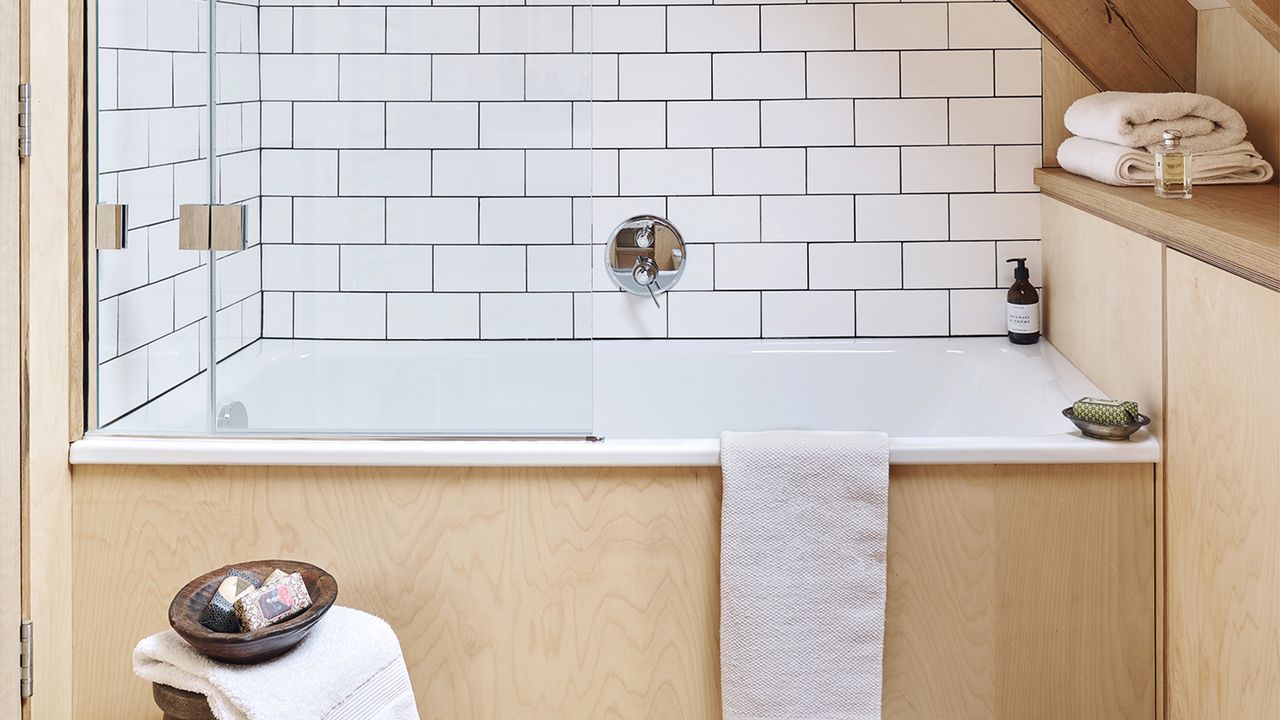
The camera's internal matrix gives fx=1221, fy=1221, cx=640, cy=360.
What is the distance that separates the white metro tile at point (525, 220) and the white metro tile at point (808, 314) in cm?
102

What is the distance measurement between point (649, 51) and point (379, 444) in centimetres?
133

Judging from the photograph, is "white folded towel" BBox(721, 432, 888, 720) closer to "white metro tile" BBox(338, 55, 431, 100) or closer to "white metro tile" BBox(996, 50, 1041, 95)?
"white metro tile" BBox(338, 55, 431, 100)

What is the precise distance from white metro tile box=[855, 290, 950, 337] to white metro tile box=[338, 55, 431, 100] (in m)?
1.31

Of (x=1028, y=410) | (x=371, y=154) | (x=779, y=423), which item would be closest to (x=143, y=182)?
(x=371, y=154)

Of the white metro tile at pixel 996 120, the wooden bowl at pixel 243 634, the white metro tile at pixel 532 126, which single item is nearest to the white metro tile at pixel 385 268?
the white metro tile at pixel 532 126

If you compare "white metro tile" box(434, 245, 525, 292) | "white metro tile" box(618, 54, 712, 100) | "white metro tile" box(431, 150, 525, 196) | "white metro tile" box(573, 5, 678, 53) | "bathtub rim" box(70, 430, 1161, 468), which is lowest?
"bathtub rim" box(70, 430, 1161, 468)

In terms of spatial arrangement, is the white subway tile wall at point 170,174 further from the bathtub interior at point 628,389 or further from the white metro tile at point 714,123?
the white metro tile at point 714,123

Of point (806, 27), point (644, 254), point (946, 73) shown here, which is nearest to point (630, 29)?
point (806, 27)

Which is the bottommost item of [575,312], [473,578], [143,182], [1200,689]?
[1200,689]

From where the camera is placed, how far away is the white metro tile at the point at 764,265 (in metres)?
2.96

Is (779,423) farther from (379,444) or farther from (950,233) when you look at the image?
(379,444)

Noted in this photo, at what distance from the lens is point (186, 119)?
6.77 ft

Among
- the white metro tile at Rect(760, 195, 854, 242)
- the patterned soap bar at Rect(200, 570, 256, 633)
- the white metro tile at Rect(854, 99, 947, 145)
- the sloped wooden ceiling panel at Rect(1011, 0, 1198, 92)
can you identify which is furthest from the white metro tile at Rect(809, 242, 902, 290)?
the patterned soap bar at Rect(200, 570, 256, 633)

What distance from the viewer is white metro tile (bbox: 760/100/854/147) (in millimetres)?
2910
